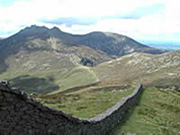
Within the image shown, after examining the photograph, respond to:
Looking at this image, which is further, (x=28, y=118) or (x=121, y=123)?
(x=121, y=123)

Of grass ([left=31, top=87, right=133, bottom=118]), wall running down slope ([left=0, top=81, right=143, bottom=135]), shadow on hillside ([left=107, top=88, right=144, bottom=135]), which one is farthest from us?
grass ([left=31, top=87, right=133, bottom=118])

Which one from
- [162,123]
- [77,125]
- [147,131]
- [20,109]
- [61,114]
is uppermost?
[20,109]

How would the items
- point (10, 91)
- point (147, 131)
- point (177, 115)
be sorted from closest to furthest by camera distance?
point (10, 91), point (147, 131), point (177, 115)

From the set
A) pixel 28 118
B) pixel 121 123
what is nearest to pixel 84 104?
pixel 121 123

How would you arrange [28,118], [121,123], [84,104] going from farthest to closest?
[84,104]
[121,123]
[28,118]

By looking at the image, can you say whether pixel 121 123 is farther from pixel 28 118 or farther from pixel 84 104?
pixel 84 104

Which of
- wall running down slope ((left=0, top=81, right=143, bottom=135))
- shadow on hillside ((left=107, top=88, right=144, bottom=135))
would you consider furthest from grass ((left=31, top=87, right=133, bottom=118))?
wall running down slope ((left=0, top=81, right=143, bottom=135))

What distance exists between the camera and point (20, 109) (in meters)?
11.5

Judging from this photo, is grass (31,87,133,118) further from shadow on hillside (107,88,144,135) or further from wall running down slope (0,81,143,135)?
wall running down slope (0,81,143,135)

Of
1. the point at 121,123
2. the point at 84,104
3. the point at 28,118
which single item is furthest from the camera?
the point at 84,104

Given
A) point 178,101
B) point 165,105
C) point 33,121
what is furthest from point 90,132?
point 178,101

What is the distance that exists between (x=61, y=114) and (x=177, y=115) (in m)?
30.2

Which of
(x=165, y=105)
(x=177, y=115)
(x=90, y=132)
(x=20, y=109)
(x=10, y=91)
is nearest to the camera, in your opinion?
(x=10, y=91)

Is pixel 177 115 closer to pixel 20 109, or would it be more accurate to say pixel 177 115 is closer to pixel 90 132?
pixel 90 132
